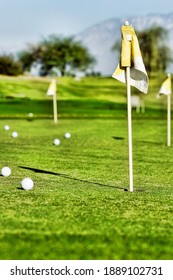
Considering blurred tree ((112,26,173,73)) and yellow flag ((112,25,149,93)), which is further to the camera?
blurred tree ((112,26,173,73))

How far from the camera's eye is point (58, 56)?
131000 mm

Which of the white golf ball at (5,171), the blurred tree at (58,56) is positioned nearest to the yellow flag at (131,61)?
the white golf ball at (5,171)

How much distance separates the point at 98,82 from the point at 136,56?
9431 centimetres

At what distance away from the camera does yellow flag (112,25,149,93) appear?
10992mm

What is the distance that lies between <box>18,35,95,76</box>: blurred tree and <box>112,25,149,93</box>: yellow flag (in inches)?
4665

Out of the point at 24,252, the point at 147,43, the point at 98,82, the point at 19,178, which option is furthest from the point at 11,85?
the point at 24,252

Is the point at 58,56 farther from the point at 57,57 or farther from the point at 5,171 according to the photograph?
the point at 5,171

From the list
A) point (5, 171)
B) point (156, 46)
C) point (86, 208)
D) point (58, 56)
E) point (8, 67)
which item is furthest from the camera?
point (58, 56)

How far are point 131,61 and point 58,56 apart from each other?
121 metres

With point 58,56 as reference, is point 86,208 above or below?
below

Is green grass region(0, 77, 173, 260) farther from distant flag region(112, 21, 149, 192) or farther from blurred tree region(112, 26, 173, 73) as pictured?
blurred tree region(112, 26, 173, 73)

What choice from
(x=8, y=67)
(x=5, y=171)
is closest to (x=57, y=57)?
(x=8, y=67)

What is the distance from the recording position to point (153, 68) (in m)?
114

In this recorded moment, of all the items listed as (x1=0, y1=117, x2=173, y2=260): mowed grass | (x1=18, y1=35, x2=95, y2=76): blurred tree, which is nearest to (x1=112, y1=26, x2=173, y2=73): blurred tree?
(x1=18, y1=35, x2=95, y2=76): blurred tree
